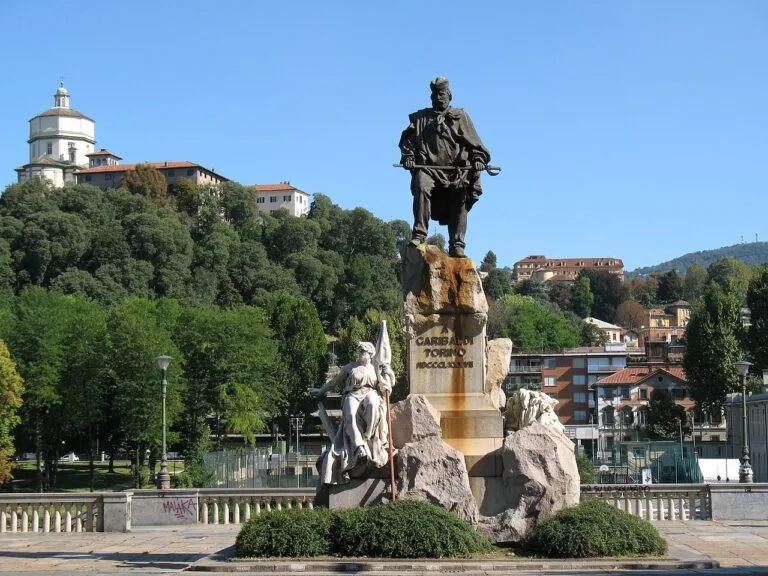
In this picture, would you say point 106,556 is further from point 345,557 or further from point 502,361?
point 502,361

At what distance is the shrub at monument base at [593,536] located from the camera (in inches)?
648

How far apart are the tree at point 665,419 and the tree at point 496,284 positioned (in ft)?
239

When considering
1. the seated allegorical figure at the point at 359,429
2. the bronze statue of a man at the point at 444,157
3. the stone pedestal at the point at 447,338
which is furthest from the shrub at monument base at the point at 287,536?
the bronze statue of a man at the point at 444,157

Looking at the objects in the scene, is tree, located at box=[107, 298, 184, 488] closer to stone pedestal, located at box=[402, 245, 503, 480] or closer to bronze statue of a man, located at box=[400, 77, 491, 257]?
bronze statue of a man, located at box=[400, 77, 491, 257]

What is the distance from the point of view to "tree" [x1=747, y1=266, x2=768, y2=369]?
75.4 meters

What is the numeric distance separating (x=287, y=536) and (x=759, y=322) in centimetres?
6410

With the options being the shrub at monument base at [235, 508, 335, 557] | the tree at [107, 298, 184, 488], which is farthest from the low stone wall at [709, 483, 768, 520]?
the tree at [107, 298, 184, 488]

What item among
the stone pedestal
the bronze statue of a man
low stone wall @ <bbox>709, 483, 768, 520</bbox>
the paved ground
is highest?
the bronze statue of a man

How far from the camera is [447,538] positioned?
16.4 metres

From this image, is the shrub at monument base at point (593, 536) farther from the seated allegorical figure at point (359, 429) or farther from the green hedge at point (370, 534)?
the seated allegorical figure at point (359, 429)

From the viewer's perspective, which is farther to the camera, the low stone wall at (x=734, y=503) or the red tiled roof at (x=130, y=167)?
the red tiled roof at (x=130, y=167)

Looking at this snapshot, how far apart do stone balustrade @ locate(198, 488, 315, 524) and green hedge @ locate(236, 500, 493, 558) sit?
8.31 m

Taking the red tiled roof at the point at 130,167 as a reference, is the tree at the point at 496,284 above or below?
below

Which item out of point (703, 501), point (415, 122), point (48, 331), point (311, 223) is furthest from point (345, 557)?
point (311, 223)
